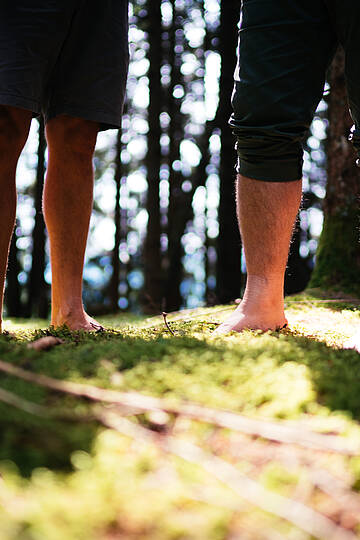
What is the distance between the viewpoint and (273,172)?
7.45ft

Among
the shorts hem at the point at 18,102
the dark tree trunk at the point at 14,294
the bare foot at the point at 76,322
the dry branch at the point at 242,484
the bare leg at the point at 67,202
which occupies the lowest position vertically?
the dark tree trunk at the point at 14,294

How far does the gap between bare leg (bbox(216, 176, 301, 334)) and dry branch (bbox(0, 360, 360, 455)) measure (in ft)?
3.97

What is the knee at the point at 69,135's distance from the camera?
8.03 ft

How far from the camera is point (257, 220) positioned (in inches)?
90.0

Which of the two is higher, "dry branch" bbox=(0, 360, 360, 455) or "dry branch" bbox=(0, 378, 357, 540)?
"dry branch" bbox=(0, 360, 360, 455)

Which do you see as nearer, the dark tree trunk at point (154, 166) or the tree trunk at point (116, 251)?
the dark tree trunk at point (154, 166)

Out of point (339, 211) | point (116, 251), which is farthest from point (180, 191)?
point (339, 211)

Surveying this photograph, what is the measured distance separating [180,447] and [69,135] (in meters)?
1.97

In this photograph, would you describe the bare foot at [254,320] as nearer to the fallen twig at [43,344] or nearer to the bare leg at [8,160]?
the fallen twig at [43,344]

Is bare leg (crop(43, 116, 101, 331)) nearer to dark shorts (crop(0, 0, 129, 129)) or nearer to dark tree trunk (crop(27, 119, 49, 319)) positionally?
dark shorts (crop(0, 0, 129, 129))

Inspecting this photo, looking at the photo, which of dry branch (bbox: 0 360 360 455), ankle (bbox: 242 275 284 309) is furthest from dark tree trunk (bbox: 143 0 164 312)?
dry branch (bbox: 0 360 360 455)

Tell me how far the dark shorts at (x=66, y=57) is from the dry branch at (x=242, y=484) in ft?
5.51

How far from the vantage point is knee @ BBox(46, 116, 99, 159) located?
245 centimetres

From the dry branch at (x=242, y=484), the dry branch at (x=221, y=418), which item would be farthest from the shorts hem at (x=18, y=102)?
the dry branch at (x=242, y=484)
